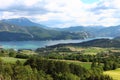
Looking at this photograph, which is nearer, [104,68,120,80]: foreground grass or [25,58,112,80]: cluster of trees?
[104,68,120,80]: foreground grass

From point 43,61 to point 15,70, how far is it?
23438 mm

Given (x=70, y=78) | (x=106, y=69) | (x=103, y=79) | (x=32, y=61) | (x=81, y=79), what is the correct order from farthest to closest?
(x=106, y=69), (x=32, y=61), (x=81, y=79), (x=70, y=78), (x=103, y=79)

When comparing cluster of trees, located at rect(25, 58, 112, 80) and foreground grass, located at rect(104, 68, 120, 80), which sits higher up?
cluster of trees, located at rect(25, 58, 112, 80)

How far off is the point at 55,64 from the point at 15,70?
70.5 feet

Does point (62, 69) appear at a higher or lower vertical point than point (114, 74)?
higher

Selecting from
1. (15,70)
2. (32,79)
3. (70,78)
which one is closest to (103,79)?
(70,78)

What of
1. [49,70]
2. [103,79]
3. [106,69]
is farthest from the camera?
[106,69]

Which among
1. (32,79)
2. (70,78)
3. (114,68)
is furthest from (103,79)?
(114,68)

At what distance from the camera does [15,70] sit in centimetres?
9338

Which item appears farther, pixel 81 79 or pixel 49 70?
pixel 49 70

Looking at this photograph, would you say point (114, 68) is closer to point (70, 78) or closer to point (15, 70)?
point (70, 78)

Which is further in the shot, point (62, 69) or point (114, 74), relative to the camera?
point (114, 74)

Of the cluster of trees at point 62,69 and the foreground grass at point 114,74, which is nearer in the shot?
the foreground grass at point 114,74

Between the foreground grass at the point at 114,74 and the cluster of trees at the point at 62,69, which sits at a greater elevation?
the cluster of trees at the point at 62,69
